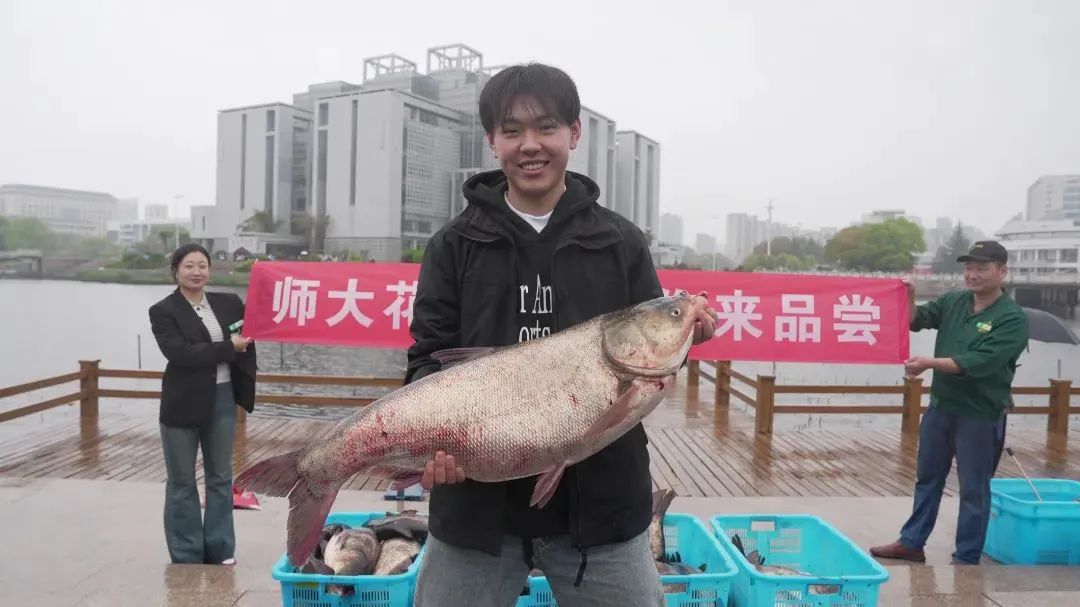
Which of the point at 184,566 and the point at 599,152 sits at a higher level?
→ the point at 599,152

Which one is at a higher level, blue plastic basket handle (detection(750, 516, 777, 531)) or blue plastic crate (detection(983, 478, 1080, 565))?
blue plastic basket handle (detection(750, 516, 777, 531))

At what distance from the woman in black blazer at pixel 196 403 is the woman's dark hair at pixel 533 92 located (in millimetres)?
3345

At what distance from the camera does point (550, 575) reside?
1.97 m

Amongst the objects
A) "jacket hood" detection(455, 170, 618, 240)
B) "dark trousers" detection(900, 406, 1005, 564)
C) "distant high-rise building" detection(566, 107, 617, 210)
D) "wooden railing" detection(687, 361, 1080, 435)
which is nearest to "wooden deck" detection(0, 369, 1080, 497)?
"wooden railing" detection(687, 361, 1080, 435)

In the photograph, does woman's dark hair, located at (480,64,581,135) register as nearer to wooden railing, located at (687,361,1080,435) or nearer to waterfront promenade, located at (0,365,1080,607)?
waterfront promenade, located at (0,365,1080,607)

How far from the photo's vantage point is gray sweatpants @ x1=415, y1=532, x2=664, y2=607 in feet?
6.27

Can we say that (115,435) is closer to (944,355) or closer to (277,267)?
(277,267)

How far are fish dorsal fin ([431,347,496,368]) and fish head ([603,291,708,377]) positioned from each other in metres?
0.32

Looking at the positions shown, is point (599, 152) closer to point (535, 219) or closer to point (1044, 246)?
point (1044, 246)

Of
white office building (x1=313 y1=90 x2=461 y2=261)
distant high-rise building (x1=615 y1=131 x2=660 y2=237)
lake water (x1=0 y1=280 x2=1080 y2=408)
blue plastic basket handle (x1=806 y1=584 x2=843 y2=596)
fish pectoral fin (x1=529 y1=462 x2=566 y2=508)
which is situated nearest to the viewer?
fish pectoral fin (x1=529 y1=462 x2=566 y2=508)

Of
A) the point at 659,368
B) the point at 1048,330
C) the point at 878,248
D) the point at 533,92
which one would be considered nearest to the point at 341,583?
the point at 659,368

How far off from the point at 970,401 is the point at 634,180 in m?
88.6

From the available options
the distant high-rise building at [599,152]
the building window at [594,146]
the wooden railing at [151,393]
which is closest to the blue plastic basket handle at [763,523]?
the wooden railing at [151,393]

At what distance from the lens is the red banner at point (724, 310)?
796cm
